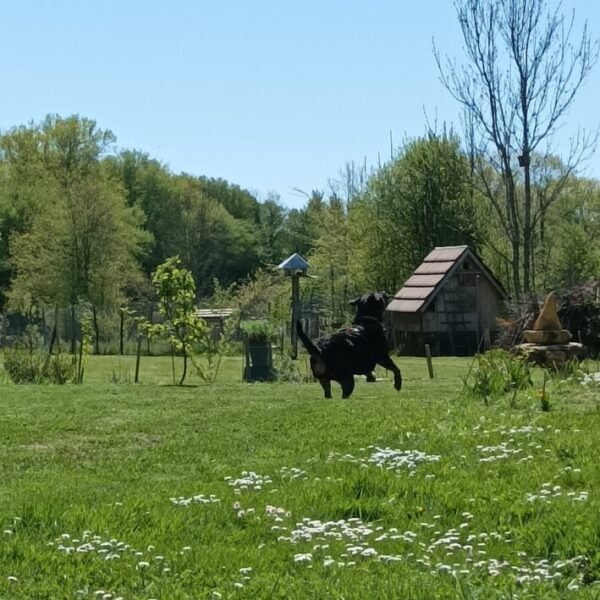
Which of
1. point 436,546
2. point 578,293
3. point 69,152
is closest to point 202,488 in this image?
point 436,546

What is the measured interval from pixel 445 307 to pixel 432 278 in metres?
1.24

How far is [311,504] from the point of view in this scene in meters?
6.10

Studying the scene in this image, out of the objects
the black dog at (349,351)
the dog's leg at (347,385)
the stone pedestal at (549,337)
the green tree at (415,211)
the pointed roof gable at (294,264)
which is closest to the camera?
the black dog at (349,351)

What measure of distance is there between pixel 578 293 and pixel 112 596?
81.4 ft

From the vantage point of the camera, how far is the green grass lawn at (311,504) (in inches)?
177

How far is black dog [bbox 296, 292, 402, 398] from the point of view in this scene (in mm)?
12414

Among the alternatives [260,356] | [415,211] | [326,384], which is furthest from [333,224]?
[326,384]

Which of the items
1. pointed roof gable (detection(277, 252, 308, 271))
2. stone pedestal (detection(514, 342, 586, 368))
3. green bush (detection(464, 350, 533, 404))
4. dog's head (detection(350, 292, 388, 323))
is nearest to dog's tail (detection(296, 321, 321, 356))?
dog's head (detection(350, 292, 388, 323))

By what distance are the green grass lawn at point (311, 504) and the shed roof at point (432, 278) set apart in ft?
80.4

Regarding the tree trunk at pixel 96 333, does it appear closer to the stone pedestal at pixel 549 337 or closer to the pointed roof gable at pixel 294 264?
the pointed roof gable at pixel 294 264

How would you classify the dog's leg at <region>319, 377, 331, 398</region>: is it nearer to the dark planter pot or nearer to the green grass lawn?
the green grass lawn

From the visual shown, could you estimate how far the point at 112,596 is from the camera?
430cm

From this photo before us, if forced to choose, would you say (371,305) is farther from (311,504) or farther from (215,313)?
(215,313)

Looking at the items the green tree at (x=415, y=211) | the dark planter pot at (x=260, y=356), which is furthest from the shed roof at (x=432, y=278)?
the dark planter pot at (x=260, y=356)
